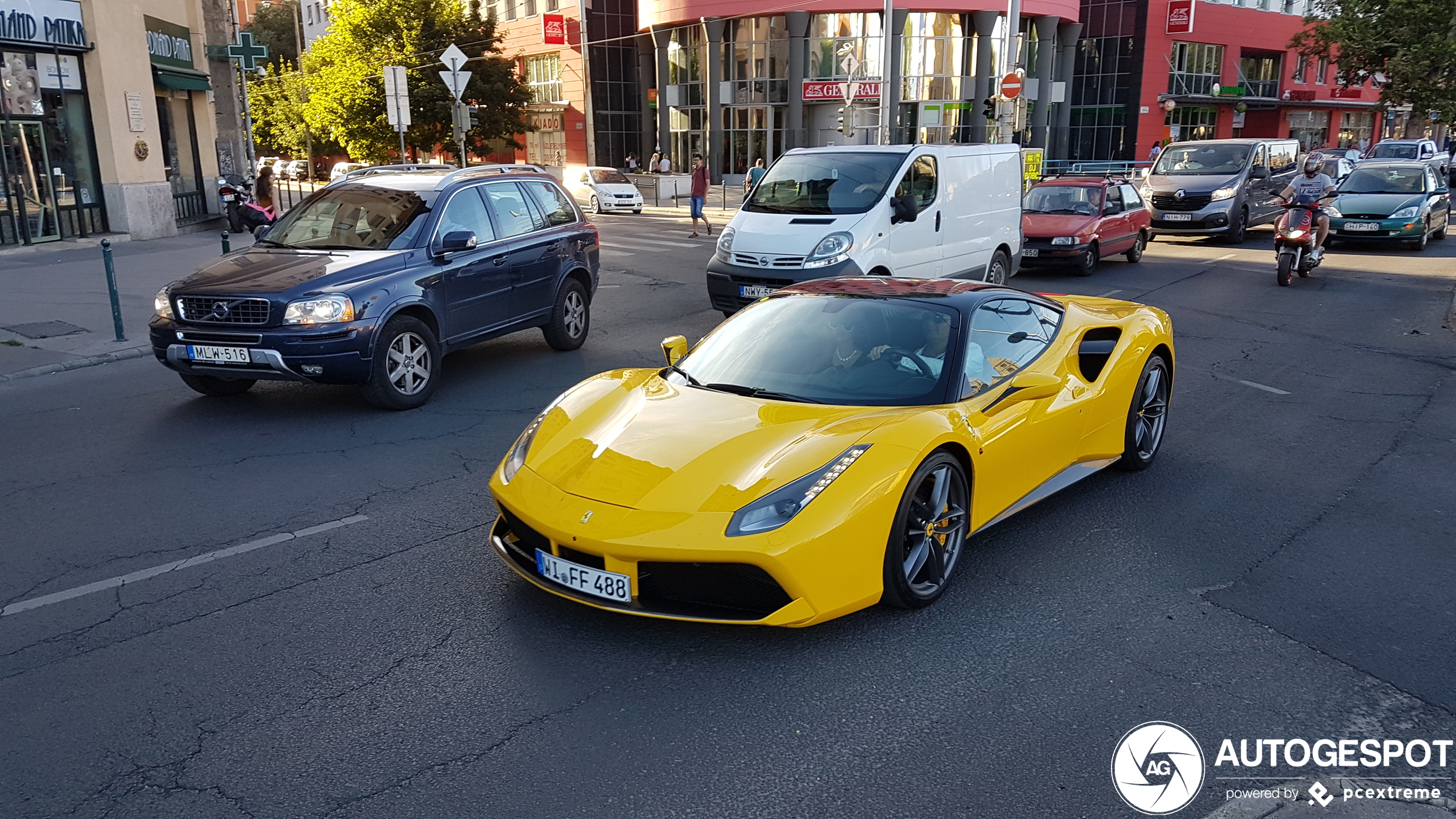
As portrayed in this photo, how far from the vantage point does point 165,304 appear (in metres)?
8.11

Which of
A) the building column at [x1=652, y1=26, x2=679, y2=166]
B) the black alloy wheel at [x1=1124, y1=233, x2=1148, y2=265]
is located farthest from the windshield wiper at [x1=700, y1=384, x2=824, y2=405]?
the building column at [x1=652, y1=26, x2=679, y2=166]

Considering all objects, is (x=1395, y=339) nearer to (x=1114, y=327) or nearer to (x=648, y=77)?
(x=1114, y=327)

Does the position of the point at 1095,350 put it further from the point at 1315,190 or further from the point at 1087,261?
the point at 1315,190

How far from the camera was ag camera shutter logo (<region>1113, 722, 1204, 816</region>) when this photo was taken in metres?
3.27

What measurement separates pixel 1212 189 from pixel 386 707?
69.2 feet

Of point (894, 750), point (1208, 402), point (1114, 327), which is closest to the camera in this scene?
point (894, 750)

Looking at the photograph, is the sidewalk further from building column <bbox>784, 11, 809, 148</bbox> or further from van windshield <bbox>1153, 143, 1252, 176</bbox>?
building column <bbox>784, 11, 809, 148</bbox>

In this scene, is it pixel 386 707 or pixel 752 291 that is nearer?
pixel 386 707

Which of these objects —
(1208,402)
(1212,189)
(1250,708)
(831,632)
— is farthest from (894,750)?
(1212,189)


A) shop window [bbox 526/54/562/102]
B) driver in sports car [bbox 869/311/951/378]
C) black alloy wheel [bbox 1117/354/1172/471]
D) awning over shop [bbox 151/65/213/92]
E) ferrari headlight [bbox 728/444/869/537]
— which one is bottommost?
black alloy wheel [bbox 1117/354/1172/471]

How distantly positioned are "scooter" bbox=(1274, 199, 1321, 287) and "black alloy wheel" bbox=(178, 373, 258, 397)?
14.1 meters

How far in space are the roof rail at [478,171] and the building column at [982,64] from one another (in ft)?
127

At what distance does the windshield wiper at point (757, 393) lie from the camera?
4.84 m

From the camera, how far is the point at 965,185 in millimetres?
12805
